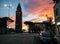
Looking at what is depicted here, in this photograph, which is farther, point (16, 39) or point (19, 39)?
point (19, 39)

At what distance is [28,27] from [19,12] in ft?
121

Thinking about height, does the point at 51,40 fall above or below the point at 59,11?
below

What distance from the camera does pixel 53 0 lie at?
43250mm

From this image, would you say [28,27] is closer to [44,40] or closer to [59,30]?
[59,30]

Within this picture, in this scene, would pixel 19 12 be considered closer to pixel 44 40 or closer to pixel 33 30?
pixel 33 30

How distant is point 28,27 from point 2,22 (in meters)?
25.1

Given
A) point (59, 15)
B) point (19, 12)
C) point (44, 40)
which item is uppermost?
point (19, 12)

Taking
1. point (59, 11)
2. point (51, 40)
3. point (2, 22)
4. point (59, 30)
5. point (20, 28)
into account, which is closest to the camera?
point (51, 40)

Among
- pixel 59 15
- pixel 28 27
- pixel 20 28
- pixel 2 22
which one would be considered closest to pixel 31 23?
pixel 28 27

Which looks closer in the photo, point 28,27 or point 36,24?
point 28,27

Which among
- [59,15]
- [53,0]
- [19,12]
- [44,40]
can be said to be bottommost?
[44,40]

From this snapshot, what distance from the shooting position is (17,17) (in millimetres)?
140125

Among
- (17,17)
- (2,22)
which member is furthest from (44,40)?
(17,17)

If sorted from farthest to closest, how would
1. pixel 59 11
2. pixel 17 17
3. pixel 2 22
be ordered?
pixel 17 17 → pixel 2 22 → pixel 59 11
